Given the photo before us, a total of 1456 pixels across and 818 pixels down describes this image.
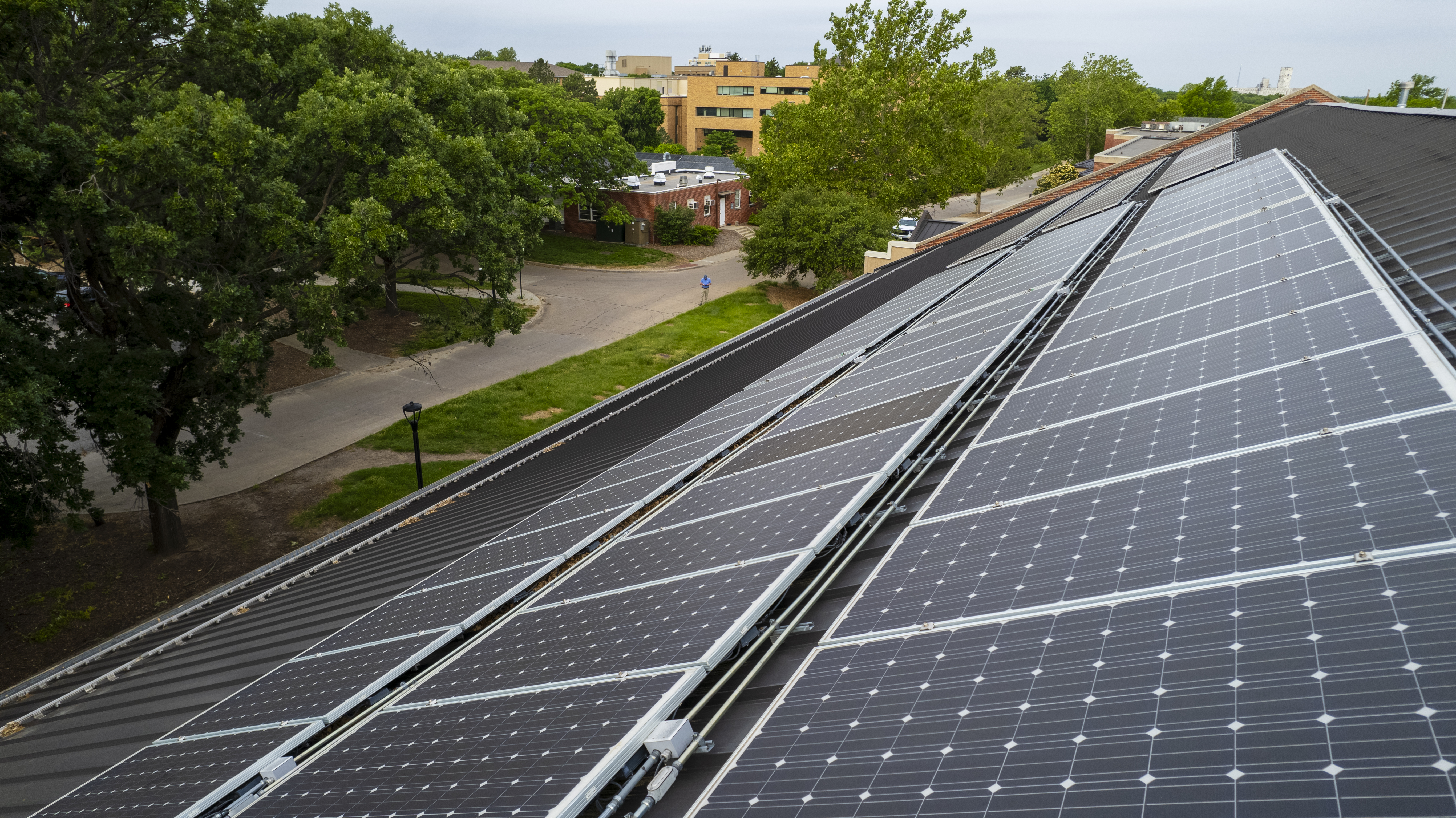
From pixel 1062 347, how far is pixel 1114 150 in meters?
49.7

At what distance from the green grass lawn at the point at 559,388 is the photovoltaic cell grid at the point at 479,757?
2124 centimetres

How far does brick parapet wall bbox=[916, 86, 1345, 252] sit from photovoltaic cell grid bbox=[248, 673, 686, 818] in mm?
30918

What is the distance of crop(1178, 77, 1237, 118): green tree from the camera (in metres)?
96.3

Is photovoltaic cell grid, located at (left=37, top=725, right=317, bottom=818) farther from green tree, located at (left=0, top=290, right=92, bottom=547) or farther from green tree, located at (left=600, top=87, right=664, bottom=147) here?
green tree, located at (left=600, top=87, right=664, bottom=147)

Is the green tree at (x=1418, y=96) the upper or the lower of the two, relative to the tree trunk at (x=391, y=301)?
upper

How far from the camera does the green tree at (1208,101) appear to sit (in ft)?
316

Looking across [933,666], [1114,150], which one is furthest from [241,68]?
[1114,150]

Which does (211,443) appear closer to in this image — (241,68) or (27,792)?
(241,68)

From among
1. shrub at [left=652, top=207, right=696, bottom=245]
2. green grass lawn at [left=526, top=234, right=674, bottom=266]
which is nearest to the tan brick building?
shrub at [left=652, top=207, right=696, bottom=245]

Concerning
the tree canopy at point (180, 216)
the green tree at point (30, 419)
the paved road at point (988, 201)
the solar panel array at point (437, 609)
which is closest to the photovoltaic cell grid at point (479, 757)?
the solar panel array at point (437, 609)

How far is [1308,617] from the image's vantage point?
3371 millimetres

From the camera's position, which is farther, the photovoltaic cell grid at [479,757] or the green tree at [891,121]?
the green tree at [891,121]

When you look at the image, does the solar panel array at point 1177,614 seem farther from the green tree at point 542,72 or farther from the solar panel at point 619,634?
the green tree at point 542,72

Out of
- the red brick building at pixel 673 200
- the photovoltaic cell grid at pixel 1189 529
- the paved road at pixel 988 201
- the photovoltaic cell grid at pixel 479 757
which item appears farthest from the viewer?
the paved road at pixel 988 201
